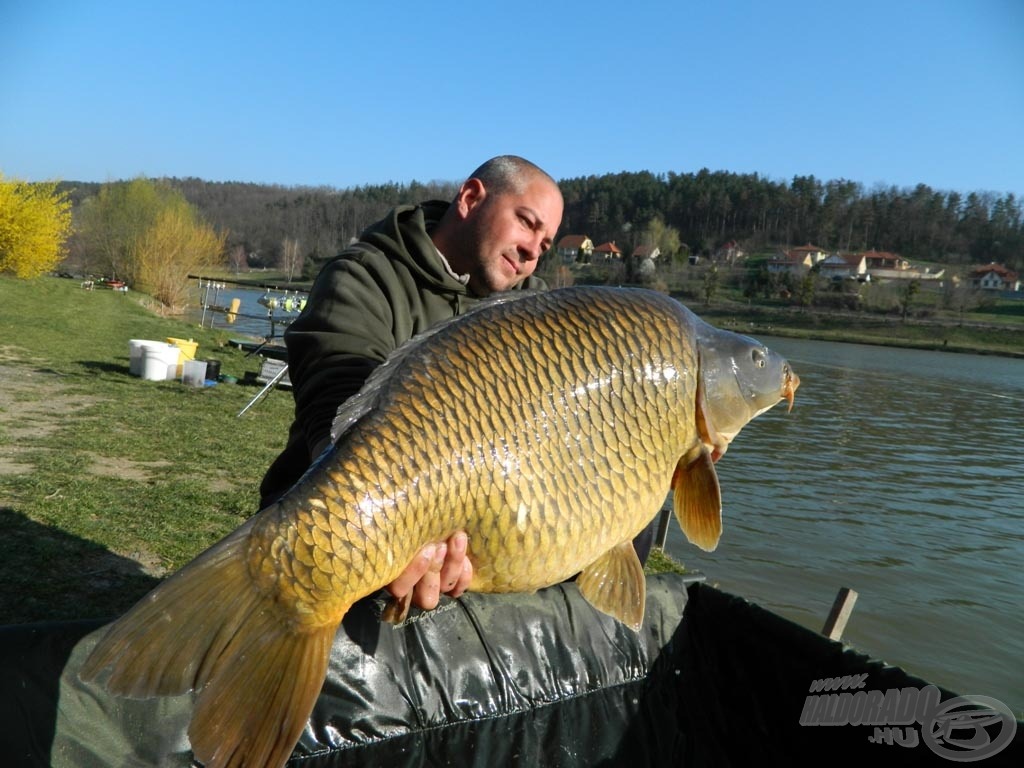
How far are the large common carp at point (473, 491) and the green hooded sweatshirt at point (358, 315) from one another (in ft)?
0.92

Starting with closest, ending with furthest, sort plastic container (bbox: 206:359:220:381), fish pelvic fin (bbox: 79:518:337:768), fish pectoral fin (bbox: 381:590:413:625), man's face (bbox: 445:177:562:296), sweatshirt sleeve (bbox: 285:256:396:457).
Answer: fish pelvic fin (bbox: 79:518:337:768) < fish pectoral fin (bbox: 381:590:413:625) < sweatshirt sleeve (bbox: 285:256:396:457) < man's face (bbox: 445:177:562:296) < plastic container (bbox: 206:359:220:381)

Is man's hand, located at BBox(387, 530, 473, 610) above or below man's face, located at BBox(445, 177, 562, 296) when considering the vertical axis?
below

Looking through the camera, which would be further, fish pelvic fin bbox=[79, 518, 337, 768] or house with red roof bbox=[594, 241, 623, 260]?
house with red roof bbox=[594, 241, 623, 260]

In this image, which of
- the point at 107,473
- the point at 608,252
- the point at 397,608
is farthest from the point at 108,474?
the point at 608,252

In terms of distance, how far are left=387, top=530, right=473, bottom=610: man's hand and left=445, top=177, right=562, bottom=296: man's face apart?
99cm

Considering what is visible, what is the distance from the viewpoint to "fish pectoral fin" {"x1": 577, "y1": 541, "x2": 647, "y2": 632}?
136 cm

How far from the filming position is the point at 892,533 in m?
6.85

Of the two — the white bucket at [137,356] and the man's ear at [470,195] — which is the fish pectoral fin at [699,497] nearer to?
the man's ear at [470,195]

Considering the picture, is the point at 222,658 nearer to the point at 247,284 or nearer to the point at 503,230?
the point at 503,230

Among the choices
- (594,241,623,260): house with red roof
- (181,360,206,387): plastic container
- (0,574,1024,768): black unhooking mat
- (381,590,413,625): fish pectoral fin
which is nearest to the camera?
(381,590,413,625): fish pectoral fin

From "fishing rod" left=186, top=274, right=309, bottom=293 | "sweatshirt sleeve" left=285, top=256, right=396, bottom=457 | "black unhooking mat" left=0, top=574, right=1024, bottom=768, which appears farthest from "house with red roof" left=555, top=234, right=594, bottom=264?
"sweatshirt sleeve" left=285, top=256, right=396, bottom=457

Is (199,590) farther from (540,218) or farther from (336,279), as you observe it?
(540,218)

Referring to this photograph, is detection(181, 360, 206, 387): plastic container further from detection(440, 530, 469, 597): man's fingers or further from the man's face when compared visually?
detection(440, 530, 469, 597): man's fingers

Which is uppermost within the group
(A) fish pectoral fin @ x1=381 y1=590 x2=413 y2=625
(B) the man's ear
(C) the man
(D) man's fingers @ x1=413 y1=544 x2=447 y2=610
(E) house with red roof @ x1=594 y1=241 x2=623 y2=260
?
(E) house with red roof @ x1=594 y1=241 x2=623 y2=260
